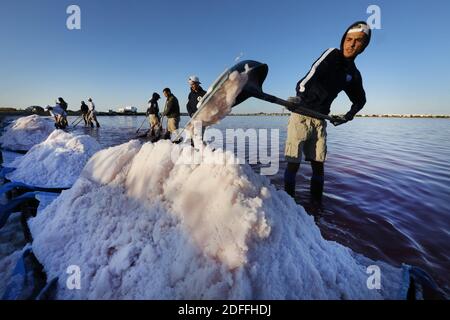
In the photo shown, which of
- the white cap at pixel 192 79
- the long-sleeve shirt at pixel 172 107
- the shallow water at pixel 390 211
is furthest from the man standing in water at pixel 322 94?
the long-sleeve shirt at pixel 172 107

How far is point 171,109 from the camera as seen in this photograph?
8992 mm

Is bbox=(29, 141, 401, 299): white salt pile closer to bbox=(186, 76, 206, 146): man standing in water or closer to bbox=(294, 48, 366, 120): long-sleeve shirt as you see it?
bbox=(294, 48, 366, 120): long-sleeve shirt

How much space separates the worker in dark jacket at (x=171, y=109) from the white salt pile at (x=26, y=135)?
413 cm

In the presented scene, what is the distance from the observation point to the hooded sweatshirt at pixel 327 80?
2975mm

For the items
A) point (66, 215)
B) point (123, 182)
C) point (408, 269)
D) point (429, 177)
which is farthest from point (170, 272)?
point (429, 177)

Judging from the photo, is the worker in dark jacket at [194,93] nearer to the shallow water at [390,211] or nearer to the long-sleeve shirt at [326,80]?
the shallow water at [390,211]

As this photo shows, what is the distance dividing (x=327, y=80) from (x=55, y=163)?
4150 mm

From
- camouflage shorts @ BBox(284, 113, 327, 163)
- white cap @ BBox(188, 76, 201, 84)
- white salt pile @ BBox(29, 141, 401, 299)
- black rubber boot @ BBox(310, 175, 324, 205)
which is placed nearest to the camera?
white salt pile @ BBox(29, 141, 401, 299)

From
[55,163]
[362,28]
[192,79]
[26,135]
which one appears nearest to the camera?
[362,28]

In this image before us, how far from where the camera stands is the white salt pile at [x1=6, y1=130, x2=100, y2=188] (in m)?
3.26

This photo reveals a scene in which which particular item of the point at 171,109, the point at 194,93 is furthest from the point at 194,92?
the point at 171,109

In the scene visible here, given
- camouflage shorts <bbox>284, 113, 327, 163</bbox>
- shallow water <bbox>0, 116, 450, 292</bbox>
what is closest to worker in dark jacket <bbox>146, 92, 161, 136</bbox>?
shallow water <bbox>0, 116, 450, 292</bbox>

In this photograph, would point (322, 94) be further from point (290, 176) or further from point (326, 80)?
point (290, 176)
